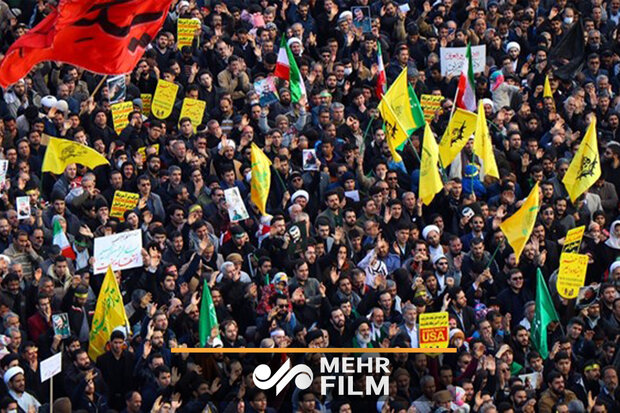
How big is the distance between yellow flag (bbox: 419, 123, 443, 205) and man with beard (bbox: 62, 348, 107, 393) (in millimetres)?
4467

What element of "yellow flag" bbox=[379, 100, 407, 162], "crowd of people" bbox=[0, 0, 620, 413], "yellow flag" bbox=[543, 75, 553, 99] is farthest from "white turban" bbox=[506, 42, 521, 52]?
"yellow flag" bbox=[379, 100, 407, 162]

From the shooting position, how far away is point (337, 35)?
1037 inches

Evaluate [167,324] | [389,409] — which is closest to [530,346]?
[389,409]

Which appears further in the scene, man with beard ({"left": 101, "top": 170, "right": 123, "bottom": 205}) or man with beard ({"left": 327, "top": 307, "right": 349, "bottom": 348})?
man with beard ({"left": 101, "top": 170, "right": 123, "bottom": 205})

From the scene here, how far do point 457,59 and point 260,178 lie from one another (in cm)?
452

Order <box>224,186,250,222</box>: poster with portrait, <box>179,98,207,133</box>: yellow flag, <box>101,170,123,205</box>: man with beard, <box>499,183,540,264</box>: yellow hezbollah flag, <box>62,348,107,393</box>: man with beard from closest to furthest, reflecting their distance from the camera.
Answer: <box>62,348,107,393</box>: man with beard
<box>499,183,540,264</box>: yellow hezbollah flag
<box>224,186,250,222</box>: poster with portrait
<box>101,170,123,205</box>: man with beard
<box>179,98,207,133</box>: yellow flag

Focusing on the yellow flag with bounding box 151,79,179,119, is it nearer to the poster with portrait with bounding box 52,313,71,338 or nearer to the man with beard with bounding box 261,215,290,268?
the man with beard with bounding box 261,215,290,268

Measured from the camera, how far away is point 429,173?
22.6 metres

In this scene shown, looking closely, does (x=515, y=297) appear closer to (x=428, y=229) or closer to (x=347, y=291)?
(x=428, y=229)

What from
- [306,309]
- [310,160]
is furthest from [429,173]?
[306,309]

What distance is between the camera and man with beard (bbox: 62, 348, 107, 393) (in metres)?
19.3

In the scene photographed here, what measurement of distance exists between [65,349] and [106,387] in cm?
55

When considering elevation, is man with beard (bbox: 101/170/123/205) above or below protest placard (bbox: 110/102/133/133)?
below

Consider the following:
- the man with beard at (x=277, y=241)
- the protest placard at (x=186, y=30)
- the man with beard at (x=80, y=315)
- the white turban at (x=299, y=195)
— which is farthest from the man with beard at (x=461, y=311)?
the protest placard at (x=186, y=30)
